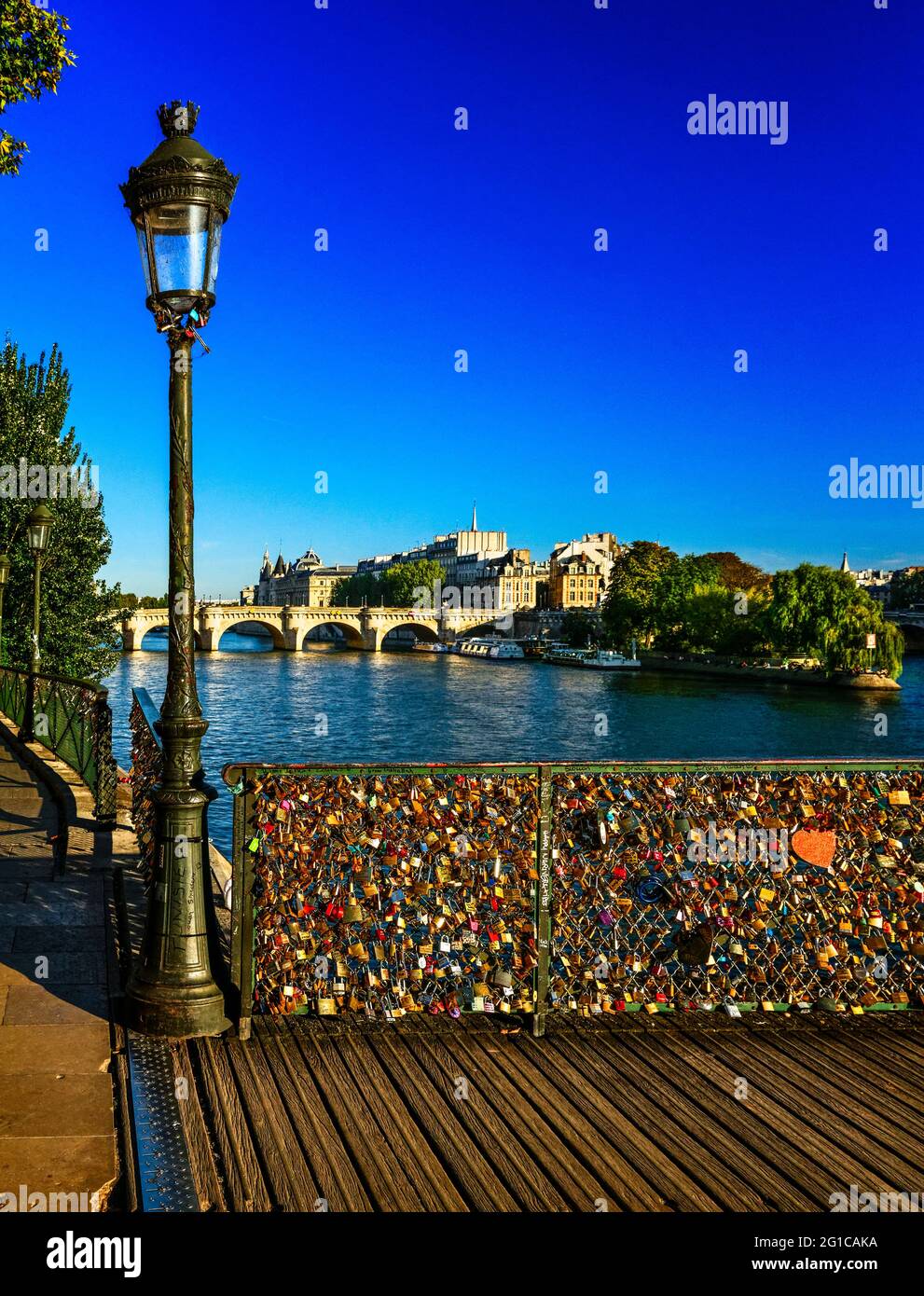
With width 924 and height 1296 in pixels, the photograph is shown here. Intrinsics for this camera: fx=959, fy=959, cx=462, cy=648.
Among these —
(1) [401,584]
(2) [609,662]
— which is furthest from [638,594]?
(1) [401,584]

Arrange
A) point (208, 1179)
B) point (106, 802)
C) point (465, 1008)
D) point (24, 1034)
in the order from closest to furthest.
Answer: point (208, 1179)
point (24, 1034)
point (465, 1008)
point (106, 802)

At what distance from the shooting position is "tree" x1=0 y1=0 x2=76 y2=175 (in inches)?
334

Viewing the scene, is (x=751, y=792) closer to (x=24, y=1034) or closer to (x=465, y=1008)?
(x=465, y=1008)

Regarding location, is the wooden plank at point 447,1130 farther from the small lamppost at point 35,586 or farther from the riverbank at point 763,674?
the riverbank at point 763,674

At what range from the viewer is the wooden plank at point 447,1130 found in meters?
3.45

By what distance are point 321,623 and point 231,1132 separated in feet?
328

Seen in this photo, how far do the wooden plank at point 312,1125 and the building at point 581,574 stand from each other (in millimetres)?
124225

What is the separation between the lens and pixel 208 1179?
Result: 3.49 m

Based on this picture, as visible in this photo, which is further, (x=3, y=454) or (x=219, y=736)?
(x=219, y=736)

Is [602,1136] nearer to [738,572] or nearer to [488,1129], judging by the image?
[488,1129]

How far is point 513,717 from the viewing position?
48000 millimetres

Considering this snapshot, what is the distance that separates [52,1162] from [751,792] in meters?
3.53

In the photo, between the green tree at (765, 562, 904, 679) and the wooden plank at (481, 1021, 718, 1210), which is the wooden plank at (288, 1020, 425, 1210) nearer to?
the wooden plank at (481, 1021, 718, 1210)

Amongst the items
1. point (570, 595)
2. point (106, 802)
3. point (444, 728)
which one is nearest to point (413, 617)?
point (570, 595)
